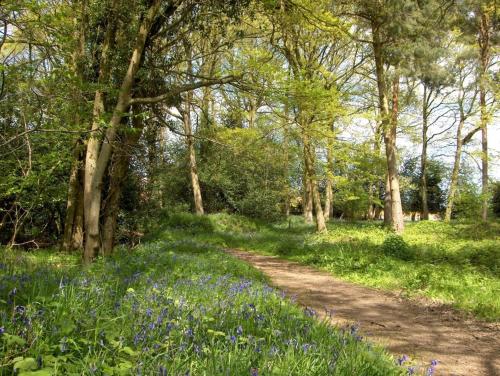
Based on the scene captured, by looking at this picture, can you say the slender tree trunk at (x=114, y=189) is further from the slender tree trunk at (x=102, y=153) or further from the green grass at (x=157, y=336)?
the green grass at (x=157, y=336)

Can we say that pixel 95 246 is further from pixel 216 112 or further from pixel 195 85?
pixel 216 112

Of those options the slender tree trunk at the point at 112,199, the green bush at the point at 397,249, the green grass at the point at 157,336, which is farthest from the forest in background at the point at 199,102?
the green bush at the point at 397,249

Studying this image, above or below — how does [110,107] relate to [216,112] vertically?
below

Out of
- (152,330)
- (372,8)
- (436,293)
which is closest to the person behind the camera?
(152,330)

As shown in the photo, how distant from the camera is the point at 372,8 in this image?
17281 millimetres

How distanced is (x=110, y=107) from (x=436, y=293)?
9154 millimetres

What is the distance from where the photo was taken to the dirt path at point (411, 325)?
5.22m

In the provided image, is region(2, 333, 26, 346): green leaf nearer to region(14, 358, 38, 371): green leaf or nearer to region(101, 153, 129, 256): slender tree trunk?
region(14, 358, 38, 371): green leaf

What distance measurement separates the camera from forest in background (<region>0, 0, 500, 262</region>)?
8555mm

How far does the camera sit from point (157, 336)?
313cm

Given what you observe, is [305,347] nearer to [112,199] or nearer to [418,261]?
[418,261]

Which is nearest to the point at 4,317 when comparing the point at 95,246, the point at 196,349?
the point at 196,349

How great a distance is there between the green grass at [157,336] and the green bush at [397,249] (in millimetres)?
7931

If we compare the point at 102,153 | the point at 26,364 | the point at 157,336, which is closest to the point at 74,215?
the point at 102,153
